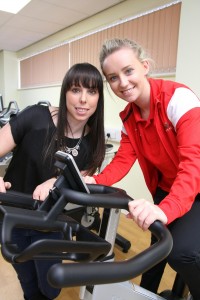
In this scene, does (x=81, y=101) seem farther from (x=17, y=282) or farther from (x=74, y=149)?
(x=17, y=282)

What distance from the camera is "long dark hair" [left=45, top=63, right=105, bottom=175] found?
119cm

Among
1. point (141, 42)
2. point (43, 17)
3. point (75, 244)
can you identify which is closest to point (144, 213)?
point (75, 244)

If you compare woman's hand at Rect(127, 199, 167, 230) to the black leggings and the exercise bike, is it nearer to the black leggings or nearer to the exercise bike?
the exercise bike

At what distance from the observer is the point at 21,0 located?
9.89 feet

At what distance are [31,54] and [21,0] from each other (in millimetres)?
2096

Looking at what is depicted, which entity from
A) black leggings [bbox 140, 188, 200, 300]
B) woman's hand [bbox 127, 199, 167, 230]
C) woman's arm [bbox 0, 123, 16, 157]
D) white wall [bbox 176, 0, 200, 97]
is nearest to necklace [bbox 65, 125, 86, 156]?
woman's arm [bbox 0, 123, 16, 157]

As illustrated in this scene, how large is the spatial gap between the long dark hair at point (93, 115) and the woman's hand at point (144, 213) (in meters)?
0.70

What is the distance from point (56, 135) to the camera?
1.26 meters

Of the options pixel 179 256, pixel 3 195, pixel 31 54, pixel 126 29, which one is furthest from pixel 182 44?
pixel 31 54

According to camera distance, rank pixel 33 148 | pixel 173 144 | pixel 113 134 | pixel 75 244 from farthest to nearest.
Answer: pixel 113 134 < pixel 33 148 < pixel 173 144 < pixel 75 244

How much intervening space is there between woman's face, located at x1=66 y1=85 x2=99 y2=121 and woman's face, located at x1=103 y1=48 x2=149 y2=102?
0.49 ft


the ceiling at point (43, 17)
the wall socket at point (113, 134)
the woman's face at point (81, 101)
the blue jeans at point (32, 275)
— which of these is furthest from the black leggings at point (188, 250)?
the ceiling at point (43, 17)

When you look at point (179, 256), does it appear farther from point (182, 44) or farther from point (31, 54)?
point (31, 54)

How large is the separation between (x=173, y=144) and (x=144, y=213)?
0.49 m
